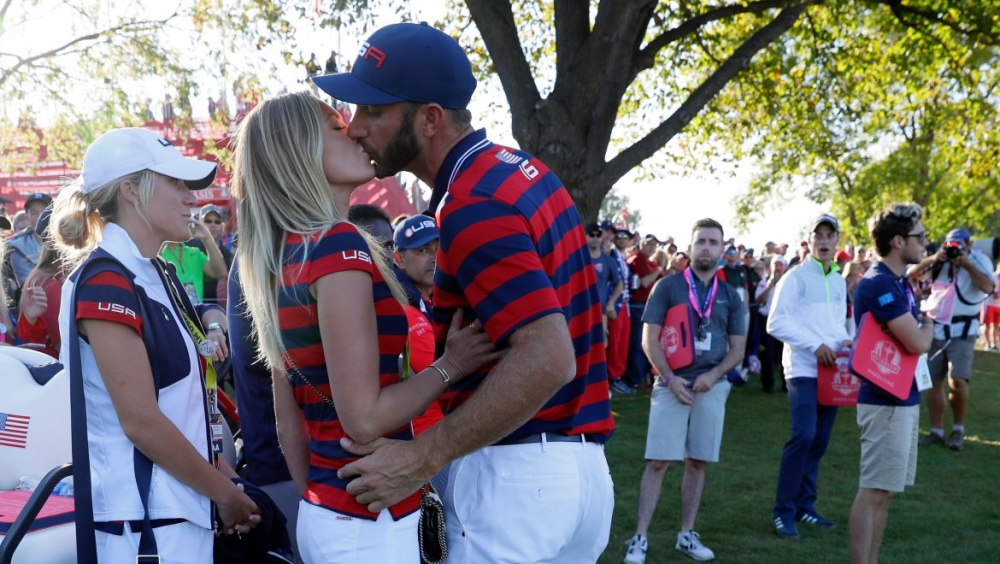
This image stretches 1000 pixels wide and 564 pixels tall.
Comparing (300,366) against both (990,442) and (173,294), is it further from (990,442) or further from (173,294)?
(990,442)

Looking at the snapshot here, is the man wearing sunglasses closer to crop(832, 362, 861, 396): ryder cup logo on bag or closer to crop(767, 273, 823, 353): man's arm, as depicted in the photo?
crop(767, 273, 823, 353): man's arm

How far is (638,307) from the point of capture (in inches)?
576

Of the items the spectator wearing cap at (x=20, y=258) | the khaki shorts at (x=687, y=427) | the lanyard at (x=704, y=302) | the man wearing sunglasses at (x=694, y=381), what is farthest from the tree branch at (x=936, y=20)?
the spectator wearing cap at (x=20, y=258)

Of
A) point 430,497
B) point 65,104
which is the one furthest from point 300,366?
point 65,104

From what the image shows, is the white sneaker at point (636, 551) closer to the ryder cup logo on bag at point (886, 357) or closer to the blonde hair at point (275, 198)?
the ryder cup logo on bag at point (886, 357)

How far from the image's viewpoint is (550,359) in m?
2.01

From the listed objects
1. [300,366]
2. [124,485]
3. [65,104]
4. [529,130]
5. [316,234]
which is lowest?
[124,485]

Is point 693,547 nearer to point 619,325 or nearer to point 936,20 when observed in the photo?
point 619,325

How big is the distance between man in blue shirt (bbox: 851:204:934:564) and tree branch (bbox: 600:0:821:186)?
5058 millimetres

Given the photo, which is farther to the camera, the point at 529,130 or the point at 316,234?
the point at 529,130

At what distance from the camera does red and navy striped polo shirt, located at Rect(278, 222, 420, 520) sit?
2.16 metres

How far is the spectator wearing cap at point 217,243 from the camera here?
358 inches

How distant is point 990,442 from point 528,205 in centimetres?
1041

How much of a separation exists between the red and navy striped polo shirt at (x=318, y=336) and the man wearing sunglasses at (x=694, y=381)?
426 cm
